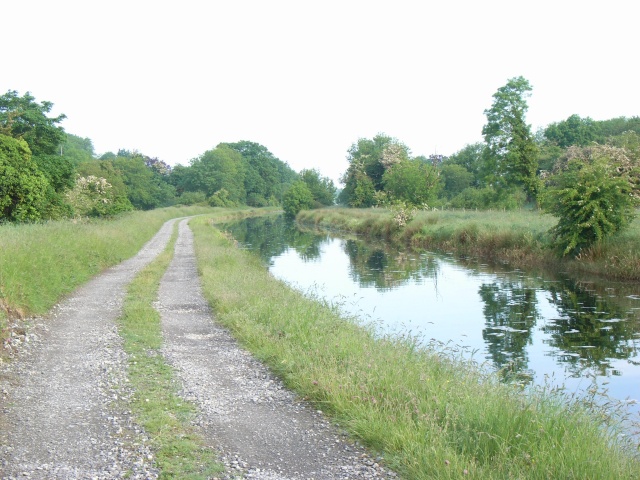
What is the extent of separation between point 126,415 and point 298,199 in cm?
8375

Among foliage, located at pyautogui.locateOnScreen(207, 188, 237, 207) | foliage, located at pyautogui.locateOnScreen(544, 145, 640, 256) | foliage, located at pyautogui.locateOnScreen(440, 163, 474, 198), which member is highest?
foliage, located at pyautogui.locateOnScreen(440, 163, 474, 198)

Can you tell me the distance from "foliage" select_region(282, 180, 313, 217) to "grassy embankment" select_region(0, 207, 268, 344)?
216 feet

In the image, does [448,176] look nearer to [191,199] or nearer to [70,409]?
[191,199]

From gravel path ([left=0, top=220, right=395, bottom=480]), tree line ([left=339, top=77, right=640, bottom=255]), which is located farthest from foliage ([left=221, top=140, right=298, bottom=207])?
gravel path ([left=0, top=220, right=395, bottom=480])

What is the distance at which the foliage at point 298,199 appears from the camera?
89000 millimetres

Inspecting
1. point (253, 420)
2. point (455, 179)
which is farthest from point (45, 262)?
point (455, 179)

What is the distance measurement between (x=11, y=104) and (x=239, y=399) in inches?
1221

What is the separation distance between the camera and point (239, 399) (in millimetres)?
6605

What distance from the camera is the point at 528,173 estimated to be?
135 ft

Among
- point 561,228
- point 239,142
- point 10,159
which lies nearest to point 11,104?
point 10,159

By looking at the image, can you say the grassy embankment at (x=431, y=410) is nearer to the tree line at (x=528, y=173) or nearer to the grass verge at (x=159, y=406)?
the grass verge at (x=159, y=406)

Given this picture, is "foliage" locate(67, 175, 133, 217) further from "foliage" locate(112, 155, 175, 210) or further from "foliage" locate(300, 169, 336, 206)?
"foliage" locate(300, 169, 336, 206)

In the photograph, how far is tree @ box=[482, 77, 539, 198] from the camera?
134 ft

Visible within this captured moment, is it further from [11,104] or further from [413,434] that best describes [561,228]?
[11,104]
